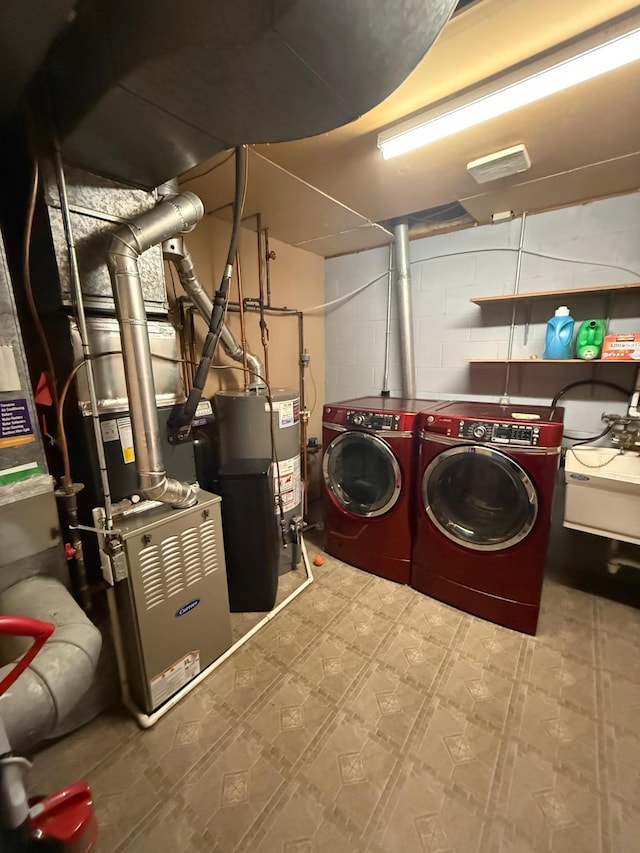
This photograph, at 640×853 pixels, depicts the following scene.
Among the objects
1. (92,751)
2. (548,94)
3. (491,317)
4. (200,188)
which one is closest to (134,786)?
(92,751)

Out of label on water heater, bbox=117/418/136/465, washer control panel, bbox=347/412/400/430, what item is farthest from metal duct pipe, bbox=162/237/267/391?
label on water heater, bbox=117/418/136/465

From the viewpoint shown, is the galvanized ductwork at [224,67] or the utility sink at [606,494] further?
the utility sink at [606,494]

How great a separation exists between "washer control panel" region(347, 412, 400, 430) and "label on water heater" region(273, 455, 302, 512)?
452 mm

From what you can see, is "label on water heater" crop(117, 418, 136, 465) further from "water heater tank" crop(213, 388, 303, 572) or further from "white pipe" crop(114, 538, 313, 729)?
"water heater tank" crop(213, 388, 303, 572)

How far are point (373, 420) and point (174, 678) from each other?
152cm

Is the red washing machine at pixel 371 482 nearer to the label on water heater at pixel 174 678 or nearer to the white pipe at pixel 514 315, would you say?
the white pipe at pixel 514 315

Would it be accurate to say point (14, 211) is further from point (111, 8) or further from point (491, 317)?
point (491, 317)

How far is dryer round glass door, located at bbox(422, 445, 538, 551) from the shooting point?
1642mm

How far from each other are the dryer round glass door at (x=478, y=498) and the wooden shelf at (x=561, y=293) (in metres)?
1.04

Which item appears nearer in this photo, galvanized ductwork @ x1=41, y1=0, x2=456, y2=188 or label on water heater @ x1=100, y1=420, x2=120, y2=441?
galvanized ductwork @ x1=41, y1=0, x2=456, y2=188

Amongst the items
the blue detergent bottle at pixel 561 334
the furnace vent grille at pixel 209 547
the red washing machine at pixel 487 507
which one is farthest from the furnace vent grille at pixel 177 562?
the blue detergent bottle at pixel 561 334

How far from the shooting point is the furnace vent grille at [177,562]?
4.19 ft

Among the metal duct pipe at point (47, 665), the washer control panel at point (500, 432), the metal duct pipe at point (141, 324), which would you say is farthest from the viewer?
the washer control panel at point (500, 432)

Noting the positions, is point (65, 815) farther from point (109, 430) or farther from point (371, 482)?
point (371, 482)
